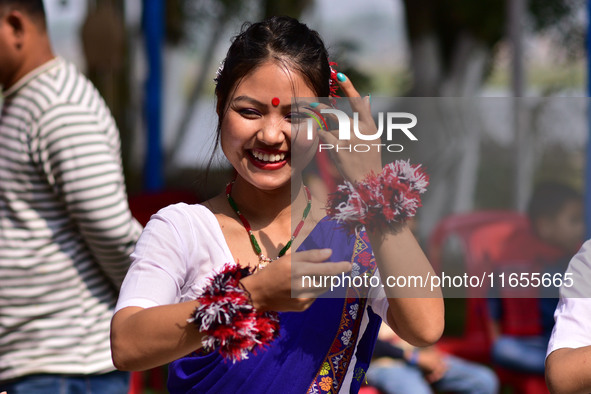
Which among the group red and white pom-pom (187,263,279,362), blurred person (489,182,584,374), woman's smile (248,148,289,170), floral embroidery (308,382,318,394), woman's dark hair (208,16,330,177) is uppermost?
woman's dark hair (208,16,330,177)

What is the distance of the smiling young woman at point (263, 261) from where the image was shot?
62.6 inches

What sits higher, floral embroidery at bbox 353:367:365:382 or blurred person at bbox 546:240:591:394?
blurred person at bbox 546:240:591:394

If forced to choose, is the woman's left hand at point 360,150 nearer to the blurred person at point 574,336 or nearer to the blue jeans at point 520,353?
the blurred person at point 574,336

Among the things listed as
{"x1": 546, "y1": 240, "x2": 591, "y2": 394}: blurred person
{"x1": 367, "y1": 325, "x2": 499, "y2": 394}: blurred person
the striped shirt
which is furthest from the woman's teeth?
{"x1": 367, "y1": 325, "x2": 499, "y2": 394}: blurred person

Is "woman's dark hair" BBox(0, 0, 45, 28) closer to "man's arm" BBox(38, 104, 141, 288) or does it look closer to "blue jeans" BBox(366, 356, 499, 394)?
"man's arm" BBox(38, 104, 141, 288)

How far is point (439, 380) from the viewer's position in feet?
14.0

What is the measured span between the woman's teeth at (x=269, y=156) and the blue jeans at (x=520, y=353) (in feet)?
9.78

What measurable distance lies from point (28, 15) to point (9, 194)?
0.57 m

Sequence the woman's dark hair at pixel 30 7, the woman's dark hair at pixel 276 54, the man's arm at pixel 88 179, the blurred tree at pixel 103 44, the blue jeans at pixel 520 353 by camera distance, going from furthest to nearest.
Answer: the blurred tree at pixel 103 44 < the blue jeans at pixel 520 353 < the woman's dark hair at pixel 30 7 < the man's arm at pixel 88 179 < the woman's dark hair at pixel 276 54

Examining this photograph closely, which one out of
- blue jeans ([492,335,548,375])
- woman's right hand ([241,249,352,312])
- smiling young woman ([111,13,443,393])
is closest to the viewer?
woman's right hand ([241,249,352,312])

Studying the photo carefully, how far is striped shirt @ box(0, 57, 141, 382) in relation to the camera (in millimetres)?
2441

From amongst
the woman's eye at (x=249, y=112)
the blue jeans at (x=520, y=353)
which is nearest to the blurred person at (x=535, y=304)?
the blue jeans at (x=520, y=353)

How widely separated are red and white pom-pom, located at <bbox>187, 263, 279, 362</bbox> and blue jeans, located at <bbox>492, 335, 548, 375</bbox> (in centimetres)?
315

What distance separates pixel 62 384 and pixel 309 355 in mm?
982
